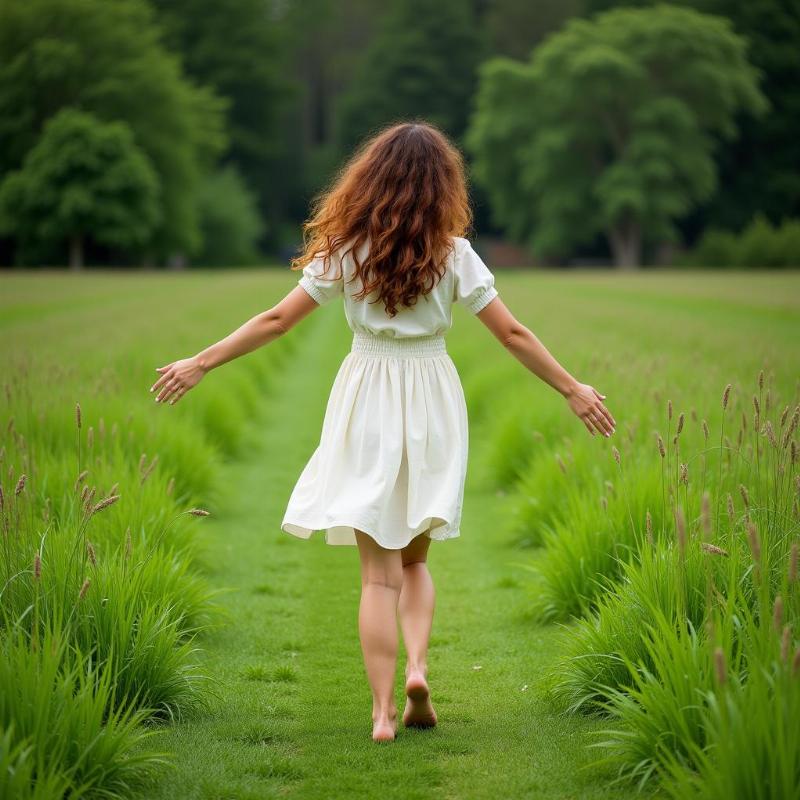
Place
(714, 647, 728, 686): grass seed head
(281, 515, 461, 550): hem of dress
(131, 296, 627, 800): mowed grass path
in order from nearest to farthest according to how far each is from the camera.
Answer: (714, 647, 728, 686): grass seed head, (131, 296, 627, 800): mowed grass path, (281, 515, 461, 550): hem of dress

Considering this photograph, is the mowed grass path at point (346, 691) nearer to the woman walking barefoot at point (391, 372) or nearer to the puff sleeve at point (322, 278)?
the woman walking barefoot at point (391, 372)

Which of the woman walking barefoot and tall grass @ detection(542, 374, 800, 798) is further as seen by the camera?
the woman walking barefoot

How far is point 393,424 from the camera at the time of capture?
4410 mm

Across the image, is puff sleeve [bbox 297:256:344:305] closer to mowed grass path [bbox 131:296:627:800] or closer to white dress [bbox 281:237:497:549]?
white dress [bbox 281:237:497:549]

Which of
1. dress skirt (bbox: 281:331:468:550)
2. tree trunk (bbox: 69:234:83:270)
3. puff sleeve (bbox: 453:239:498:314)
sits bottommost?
tree trunk (bbox: 69:234:83:270)

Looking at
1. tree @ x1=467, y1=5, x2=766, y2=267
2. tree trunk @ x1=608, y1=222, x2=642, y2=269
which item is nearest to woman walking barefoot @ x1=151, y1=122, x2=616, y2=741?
tree @ x1=467, y1=5, x2=766, y2=267

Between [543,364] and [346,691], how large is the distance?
170cm

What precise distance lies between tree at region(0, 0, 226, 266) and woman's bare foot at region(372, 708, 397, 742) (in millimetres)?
58620

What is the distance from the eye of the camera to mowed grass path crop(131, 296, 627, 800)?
3.98 metres

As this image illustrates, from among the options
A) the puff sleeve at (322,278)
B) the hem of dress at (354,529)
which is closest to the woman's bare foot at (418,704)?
the hem of dress at (354,529)

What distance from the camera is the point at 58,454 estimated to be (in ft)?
23.5

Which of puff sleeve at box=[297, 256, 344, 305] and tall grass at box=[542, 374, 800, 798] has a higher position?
puff sleeve at box=[297, 256, 344, 305]

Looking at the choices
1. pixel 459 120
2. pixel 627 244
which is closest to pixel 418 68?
pixel 459 120

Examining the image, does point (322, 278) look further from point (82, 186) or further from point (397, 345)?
point (82, 186)
